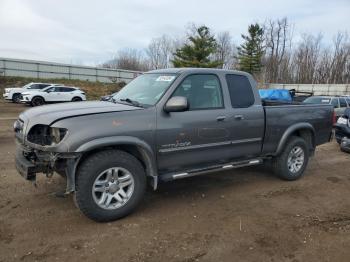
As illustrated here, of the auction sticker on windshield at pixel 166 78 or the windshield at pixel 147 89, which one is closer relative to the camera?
the windshield at pixel 147 89

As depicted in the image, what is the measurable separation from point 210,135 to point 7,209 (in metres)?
2.96

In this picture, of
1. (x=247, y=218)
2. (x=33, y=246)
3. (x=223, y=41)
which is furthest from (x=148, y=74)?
(x=223, y=41)

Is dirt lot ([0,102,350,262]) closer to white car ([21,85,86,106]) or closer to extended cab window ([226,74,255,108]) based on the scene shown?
extended cab window ([226,74,255,108])

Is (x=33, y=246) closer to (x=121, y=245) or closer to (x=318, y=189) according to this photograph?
(x=121, y=245)

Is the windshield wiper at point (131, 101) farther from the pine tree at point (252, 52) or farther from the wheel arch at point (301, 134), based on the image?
the pine tree at point (252, 52)

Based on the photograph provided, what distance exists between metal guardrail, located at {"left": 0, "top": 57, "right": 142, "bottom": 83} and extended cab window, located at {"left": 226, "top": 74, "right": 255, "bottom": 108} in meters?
35.1

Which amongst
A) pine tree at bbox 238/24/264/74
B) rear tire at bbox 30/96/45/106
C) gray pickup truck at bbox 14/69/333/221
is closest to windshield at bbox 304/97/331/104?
gray pickup truck at bbox 14/69/333/221

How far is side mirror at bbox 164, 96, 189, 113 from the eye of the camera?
183 inches

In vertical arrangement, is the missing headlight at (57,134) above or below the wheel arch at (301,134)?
above

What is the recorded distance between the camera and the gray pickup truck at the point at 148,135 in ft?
13.8

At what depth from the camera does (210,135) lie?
520 centimetres

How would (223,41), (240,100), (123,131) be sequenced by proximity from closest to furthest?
(123,131) < (240,100) < (223,41)

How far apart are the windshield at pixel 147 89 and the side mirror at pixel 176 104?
227 mm

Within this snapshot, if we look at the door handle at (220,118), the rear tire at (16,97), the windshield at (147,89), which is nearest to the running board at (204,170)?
the door handle at (220,118)
